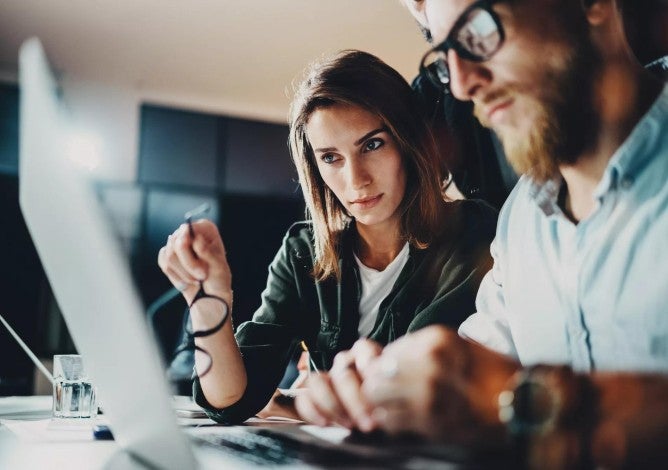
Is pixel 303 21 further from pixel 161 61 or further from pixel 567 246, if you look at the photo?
pixel 567 246

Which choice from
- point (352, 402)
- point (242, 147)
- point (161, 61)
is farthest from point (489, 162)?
point (242, 147)

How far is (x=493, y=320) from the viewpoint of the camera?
3.71ft

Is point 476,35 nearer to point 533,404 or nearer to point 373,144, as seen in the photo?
point 533,404

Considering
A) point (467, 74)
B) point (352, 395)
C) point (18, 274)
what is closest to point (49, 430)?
point (352, 395)

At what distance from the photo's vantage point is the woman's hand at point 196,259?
1.03m

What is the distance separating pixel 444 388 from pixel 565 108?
0.54 metres

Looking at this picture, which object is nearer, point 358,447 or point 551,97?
point 358,447

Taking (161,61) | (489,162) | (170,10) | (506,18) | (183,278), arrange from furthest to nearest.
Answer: (161,61), (170,10), (489,162), (183,278), (506,18)

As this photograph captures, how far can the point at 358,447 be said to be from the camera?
66 cm

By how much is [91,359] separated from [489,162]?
4.59 ft

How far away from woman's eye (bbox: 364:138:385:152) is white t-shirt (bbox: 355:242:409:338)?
0.83ft

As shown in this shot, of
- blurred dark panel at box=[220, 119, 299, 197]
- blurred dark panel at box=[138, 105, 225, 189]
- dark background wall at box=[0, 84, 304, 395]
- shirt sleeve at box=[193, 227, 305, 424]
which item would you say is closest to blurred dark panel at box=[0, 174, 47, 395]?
dark background wall at box=[0, 84, 304, 395]

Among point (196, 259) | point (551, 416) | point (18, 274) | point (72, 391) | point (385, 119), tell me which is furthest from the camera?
point (18, 274)

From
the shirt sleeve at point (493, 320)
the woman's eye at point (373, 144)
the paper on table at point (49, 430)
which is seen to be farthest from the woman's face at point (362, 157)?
the paper on table at point (49, 430)
